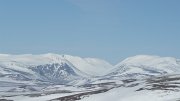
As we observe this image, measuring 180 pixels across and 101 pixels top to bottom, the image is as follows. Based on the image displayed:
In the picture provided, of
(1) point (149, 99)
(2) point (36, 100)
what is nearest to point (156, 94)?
(1) point (149, 99)

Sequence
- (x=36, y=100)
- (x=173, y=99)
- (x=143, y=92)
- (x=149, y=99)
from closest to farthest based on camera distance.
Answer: (x=173, y=99) → (x=149, y=99) → (x=143, y=92) → (x=36, y=100)

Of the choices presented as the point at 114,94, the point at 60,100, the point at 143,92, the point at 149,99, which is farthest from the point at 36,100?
the point at 149,99

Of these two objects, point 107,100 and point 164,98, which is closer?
point 164,98

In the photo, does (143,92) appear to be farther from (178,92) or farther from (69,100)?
(69,100)

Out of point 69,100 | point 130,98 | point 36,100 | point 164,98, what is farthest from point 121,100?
point 36,100

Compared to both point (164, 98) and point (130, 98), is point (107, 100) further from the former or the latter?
point (164, 98)

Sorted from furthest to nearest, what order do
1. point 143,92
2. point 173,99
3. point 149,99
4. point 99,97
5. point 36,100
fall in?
point 36,100, point 99,97, point 143,92, point 149,99, point 173,99

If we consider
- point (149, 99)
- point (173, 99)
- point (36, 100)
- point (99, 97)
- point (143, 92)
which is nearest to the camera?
point (173, 99)

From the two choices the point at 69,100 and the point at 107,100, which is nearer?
the point at 107,100
